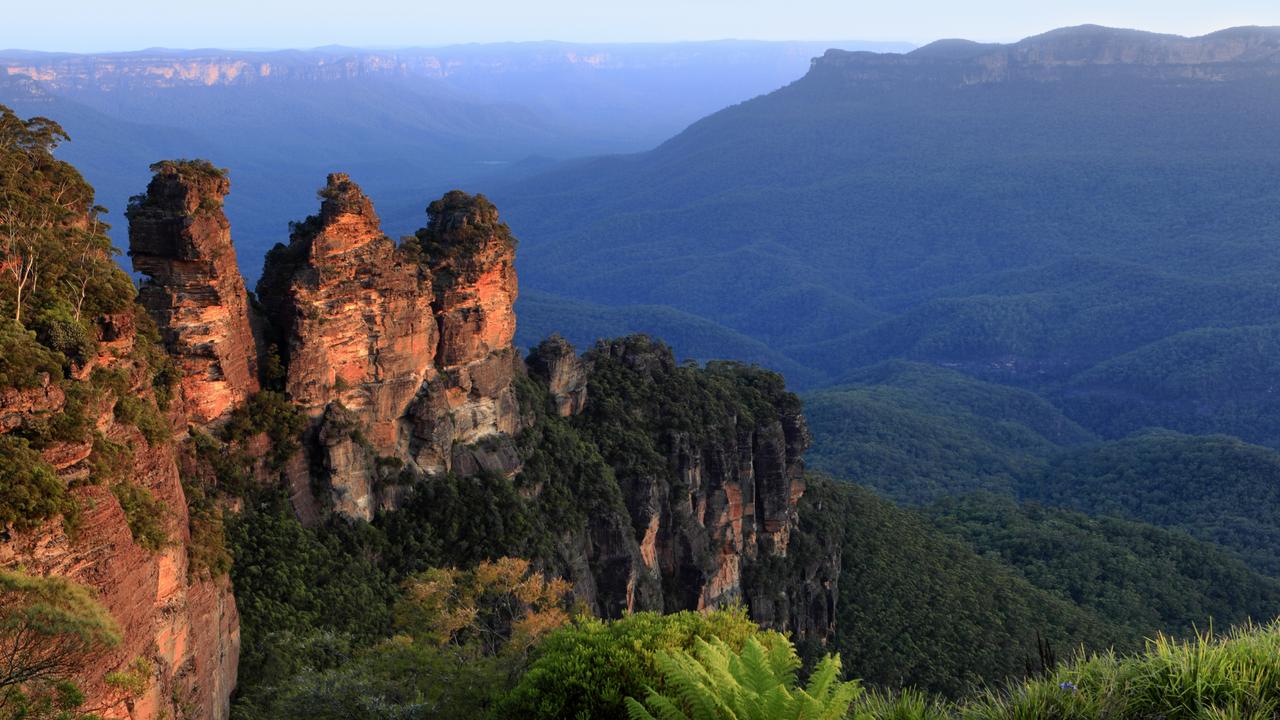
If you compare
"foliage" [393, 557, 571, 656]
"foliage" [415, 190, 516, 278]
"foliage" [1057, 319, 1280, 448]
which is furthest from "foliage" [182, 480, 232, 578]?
"foliage" [1057, 319, 1280, 448]

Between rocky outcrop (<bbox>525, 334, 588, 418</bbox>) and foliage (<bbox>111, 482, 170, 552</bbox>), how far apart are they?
23.0 meters

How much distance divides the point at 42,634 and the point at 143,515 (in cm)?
545

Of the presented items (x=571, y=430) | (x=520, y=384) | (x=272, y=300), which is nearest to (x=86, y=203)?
(x=272, y=300)

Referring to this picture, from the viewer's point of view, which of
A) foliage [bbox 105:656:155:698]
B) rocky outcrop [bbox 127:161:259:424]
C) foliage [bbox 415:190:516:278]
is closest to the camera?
foliage [bbox 105:656:155:698]

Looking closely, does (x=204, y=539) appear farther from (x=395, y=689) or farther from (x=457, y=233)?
(x=457, y=233)

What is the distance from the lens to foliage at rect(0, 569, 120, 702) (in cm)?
1479

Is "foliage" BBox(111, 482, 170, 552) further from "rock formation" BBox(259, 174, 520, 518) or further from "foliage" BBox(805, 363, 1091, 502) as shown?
"foliage" BBox(805, 363, 1091, 502)

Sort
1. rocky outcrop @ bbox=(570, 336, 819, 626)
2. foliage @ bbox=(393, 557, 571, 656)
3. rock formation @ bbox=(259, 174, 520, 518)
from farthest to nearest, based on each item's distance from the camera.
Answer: rocky outcrop @ bbox=(570, 336, 819, 626) < rock formation @ bbox=(259, 174, 520, 518) < foliage @ bbox=(393, 557, 571, 656)

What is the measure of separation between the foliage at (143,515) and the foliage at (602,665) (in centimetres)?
746

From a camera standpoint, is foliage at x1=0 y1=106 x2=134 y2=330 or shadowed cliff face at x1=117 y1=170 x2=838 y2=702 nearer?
foliage at x1=0 y1=106 x2=134 y2=330

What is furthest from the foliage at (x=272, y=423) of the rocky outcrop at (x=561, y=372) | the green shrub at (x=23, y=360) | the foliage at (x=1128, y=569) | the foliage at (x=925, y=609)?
the foliage at (x=1128, y=569)

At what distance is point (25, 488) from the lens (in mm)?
16484

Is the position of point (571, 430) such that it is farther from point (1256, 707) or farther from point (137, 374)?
point (1256, 707)

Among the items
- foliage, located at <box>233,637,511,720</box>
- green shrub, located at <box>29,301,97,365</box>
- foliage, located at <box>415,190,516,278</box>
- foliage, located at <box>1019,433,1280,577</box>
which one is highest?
green shrub, located at <box>29,301,97,365</box>
